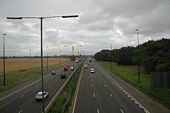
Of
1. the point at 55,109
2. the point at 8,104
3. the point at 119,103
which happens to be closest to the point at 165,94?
the point at 119,103

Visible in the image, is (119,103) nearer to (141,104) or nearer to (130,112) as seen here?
(141,104)


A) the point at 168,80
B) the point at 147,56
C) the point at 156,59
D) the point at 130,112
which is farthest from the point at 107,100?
the point at 147,56

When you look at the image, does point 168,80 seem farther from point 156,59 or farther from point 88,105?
point 156,59

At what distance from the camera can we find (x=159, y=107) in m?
26.5

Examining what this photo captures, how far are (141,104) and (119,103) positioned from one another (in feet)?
9.91

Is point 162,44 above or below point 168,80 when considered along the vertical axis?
above

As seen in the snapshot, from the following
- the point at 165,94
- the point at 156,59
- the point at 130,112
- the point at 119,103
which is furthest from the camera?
the point at 156,59

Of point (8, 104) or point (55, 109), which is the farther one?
point (8, 104)

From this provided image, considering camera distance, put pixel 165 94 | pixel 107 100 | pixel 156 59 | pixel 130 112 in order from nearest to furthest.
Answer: pixel 130 112 → pixel 107 100 → pixel 165 94 → pixel 156 59

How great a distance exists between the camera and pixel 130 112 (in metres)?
23.8

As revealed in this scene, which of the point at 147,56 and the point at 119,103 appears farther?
the point at 147,56

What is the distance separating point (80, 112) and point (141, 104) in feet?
30.3

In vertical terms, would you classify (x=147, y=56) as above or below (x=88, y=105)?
above

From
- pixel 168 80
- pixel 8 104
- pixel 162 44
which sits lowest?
pixel 8 104
